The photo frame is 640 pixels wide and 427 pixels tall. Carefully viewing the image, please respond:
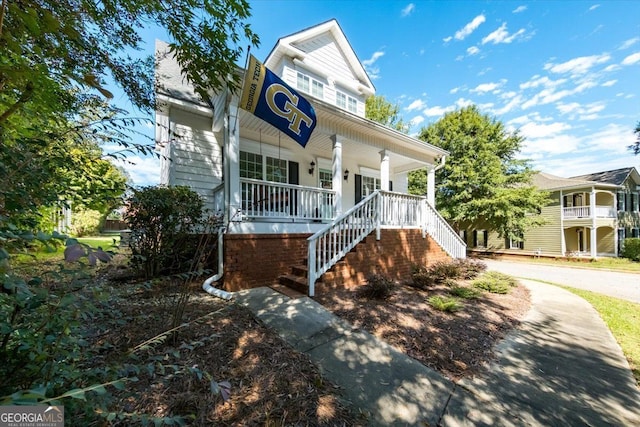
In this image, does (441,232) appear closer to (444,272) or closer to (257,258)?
(444,272)

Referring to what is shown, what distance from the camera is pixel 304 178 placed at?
30.0 feet

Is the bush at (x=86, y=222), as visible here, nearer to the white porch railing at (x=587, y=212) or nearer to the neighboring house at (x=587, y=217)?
the neighboring house at (x=587, y=217)

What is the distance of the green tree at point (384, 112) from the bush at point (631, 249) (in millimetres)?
17753

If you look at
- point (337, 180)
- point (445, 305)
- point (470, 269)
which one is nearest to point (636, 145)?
point (470, 269)

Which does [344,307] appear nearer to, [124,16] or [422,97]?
[124,16]

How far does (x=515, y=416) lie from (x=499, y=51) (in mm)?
12332

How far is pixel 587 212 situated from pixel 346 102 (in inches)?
812

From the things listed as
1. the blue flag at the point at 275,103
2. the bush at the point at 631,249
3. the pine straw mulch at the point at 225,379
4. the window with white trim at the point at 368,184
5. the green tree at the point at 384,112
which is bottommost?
the bush at the point at 631,249

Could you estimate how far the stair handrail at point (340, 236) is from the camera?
15.3 feet

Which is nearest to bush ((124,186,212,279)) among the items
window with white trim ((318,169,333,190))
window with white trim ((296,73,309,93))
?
window with white trim ((318,169,333,190))

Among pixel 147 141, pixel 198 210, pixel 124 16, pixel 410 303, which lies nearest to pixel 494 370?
pixel 410 303

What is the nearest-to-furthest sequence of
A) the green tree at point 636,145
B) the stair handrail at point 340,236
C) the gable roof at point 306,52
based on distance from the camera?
the stair handrail at point 340,236 → the gable roof at point 306,52 → the green tree at point 636,145

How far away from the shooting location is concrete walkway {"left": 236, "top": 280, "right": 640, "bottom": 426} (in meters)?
2.13

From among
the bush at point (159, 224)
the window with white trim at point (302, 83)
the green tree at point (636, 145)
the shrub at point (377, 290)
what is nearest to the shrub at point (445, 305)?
the shrub at point (377, 290)
